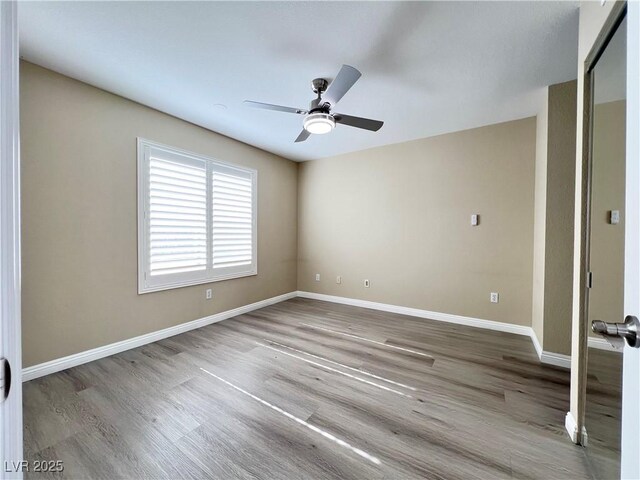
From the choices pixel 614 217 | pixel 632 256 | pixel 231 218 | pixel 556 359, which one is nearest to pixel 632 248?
pixel 632 256

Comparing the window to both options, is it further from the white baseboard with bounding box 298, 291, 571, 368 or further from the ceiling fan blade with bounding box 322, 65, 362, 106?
the ceiling fan blade with bounding box 322, 65, 362, 106

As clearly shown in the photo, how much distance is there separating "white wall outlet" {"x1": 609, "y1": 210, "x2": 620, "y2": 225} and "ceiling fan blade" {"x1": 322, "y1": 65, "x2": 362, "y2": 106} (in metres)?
1.53

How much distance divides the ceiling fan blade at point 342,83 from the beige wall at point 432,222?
7.28ft

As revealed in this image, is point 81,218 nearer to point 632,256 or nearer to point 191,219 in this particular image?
point 191,219

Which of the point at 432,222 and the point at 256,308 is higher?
the point at 432,222

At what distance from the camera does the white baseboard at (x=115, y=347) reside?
2.14 m

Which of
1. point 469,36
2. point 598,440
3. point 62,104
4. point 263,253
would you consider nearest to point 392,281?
point 263,253

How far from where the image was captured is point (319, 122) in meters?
2.14

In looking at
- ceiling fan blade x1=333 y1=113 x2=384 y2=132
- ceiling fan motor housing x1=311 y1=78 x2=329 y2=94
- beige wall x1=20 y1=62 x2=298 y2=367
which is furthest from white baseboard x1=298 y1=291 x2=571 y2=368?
ceiling fan motor housing x1=311 y1=78 x2=329 y2=94

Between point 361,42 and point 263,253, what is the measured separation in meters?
3.24

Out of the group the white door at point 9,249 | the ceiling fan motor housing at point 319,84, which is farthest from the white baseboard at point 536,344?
the white door at point 9,249

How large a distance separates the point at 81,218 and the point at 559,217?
14.6 feet

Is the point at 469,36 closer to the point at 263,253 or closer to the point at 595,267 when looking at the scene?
the point at 595,267

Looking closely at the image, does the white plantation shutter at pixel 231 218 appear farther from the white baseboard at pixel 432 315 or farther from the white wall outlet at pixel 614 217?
the white wall outlet at pixel 614 217
